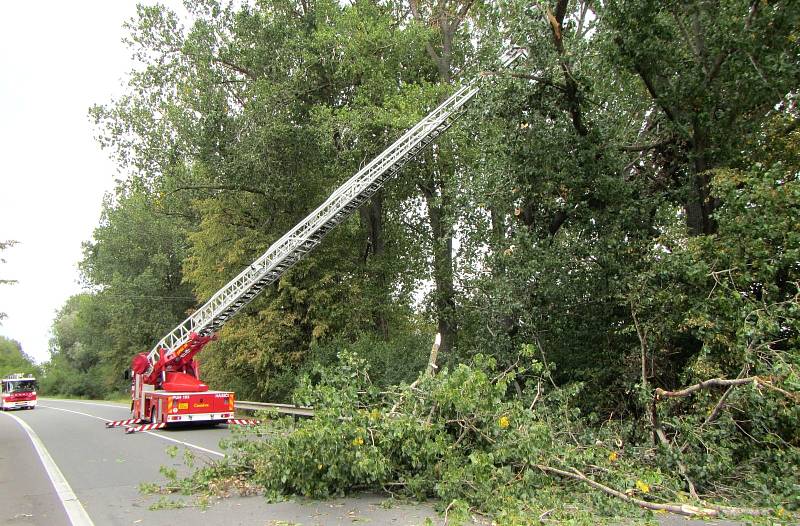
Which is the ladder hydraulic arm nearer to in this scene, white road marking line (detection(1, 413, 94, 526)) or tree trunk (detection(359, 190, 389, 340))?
white road marking line (detection(1, 413, 94, 526))

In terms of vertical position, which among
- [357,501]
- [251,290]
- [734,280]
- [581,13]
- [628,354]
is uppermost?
[581,13]

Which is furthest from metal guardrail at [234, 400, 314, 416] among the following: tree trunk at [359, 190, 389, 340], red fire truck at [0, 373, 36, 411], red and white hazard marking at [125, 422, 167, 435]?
red fire truck at [0, 373, 36, 411]

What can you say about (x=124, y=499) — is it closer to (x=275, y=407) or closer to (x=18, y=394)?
(x=275, y=407)

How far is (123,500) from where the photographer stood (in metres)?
7.55

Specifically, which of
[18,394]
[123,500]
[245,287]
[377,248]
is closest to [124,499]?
[123,500]

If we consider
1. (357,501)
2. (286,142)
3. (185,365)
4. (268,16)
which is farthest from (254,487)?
(268,16)

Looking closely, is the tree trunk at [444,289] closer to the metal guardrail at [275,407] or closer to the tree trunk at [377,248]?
the tree trunk at [377,248]

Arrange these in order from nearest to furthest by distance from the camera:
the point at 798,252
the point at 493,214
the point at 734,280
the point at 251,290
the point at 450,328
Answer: the point at 798,252 < the point at 734,280 < the point at 493,214 < the point at 251,290 < the point at 450,328

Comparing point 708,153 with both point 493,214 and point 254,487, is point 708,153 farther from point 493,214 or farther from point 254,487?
point 254,487

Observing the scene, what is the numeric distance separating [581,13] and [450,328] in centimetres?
980

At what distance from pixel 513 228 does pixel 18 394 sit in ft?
117

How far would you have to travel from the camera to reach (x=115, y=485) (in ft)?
28.1

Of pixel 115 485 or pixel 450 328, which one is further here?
pixel 450 328

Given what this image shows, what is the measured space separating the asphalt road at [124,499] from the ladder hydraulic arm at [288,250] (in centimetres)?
332
